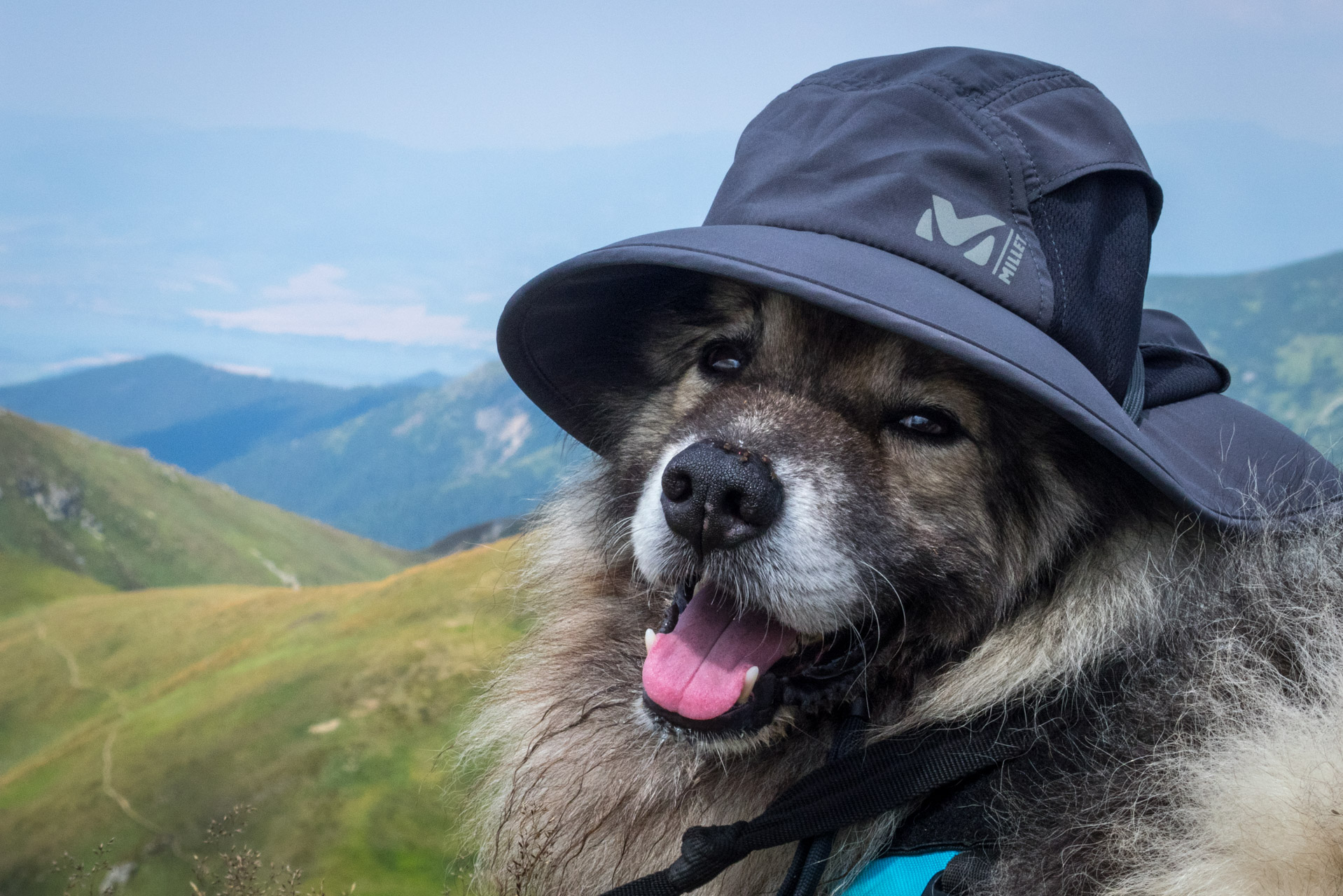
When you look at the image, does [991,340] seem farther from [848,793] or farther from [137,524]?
[137,524]

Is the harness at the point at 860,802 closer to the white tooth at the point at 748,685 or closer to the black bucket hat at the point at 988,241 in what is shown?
the white tooth at the point at 748,685

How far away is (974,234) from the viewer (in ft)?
5.71

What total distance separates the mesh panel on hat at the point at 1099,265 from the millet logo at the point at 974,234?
0.09m

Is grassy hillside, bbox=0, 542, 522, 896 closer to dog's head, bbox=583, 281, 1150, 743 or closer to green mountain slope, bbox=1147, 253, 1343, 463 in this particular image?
dog's head, bbox=583, 281, 1150, 743

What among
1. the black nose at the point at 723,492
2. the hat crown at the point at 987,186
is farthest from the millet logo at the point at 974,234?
the black nose at the point at 723,492

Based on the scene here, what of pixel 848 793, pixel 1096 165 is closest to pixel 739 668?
pixel 848 793

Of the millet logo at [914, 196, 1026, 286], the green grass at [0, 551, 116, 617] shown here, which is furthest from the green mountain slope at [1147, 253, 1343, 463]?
the green grass at [0, 551, 116, 617]

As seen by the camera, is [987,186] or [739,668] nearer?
[987,186]

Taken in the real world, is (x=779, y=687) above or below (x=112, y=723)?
above

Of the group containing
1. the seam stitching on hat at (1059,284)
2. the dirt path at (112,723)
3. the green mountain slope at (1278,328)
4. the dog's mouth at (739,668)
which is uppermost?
the seam stitching on hat at (1059,284)

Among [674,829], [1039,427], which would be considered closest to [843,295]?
[1039,427]

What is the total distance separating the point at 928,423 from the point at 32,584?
5400 millimetres

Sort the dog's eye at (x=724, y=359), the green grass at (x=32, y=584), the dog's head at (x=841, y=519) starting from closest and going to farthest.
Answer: the dog's head at (x=841, y=519) → the dog's eye at (x=724, y=359) → the green grass at (x=32, y=584)

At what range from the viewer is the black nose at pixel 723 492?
1.76m
